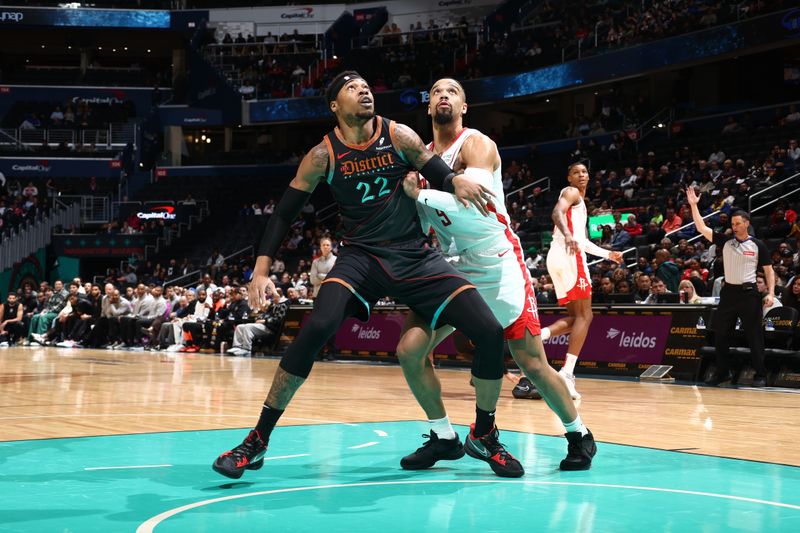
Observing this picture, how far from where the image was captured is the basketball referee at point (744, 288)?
36.5 feet

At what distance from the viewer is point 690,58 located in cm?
2673

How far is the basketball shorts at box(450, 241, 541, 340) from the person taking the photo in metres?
5.29

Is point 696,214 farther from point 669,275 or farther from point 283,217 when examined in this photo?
point 283,217

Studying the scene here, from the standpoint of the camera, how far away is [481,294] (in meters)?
5.35

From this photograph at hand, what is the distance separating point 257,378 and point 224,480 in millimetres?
8007

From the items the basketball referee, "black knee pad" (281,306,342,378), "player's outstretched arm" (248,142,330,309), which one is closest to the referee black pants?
the basketball referee

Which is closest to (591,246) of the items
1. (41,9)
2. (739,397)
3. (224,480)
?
(739,397)

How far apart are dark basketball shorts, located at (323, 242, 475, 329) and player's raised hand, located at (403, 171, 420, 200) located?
11.6 inches

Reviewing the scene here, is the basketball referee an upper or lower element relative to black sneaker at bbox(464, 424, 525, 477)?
upper

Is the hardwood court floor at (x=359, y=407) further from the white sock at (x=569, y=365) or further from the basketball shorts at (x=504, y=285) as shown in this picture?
the basketball shorts at (x=504, y=285)

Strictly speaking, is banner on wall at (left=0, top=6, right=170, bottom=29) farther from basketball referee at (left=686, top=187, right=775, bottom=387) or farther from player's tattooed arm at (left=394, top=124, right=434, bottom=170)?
player's tattooed arm at (left=394, top=124, right=434, bottom=170)

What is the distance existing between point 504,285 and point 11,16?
136ft

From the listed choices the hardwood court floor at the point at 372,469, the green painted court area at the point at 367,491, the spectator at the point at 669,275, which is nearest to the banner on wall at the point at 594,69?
the spectator at the point at 669,275

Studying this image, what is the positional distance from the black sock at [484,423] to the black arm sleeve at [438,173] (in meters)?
1.26
